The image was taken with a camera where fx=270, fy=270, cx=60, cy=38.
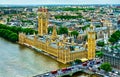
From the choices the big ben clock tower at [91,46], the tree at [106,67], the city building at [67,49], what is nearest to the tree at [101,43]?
the city building at [67,49]

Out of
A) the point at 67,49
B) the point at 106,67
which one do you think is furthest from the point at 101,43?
the point at 106,67

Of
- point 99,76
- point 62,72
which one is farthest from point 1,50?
point 99,76

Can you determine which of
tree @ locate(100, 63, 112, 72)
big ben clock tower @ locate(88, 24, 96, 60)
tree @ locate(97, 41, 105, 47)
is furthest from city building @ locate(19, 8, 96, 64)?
tree @ locate(97, 41, 105, 47)

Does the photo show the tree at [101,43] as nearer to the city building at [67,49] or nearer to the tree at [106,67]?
the city building at [67,49]

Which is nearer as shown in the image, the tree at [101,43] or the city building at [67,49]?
the city building at [67,49]

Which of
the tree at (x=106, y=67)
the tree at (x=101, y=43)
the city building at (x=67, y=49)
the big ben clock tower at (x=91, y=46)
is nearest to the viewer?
the tree at (x=106, y=67)

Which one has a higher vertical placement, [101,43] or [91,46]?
[91,46]

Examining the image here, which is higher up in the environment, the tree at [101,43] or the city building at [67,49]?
the city building at [67,49]

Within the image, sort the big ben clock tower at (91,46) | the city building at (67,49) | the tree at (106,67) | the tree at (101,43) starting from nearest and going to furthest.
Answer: the tree at (106,67)
the city building at (67,49)
the big ben clock tower at (91,46)
the tree at (101,43)

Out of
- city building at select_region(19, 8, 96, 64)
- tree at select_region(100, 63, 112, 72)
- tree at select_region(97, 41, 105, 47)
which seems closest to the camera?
tree at select_region(100, 63, 112, 72)

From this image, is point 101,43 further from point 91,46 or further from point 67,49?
point 67,49

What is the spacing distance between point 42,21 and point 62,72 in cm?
1563

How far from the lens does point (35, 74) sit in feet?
72.1

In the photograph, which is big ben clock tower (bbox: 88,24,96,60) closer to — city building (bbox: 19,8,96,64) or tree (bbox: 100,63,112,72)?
city building (bbox: 19,8,96,64)
